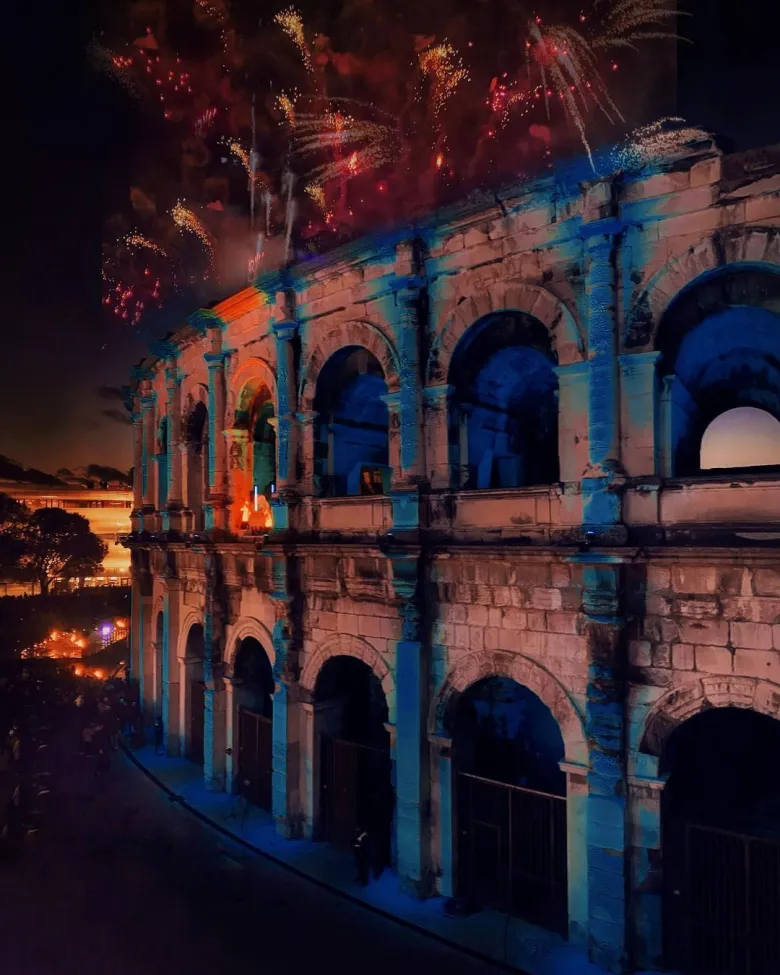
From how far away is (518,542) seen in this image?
35.3 feet

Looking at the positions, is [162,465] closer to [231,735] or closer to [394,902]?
[231,735]

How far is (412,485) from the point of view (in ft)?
39.1

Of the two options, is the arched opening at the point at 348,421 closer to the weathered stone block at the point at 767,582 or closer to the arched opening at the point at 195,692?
the arched opening at the point at 195,692

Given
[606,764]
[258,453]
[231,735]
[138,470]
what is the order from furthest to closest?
[138,470]
[258,453]
[231,735]
[606,764]

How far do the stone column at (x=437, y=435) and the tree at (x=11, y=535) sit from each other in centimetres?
4288

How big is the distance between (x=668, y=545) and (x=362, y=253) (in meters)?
7.56

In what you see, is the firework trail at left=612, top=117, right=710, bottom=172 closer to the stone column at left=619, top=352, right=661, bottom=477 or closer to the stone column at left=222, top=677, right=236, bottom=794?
the stone column at left=619, top=352, right=661, bottom=477

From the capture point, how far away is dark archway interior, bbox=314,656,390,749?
14.1m

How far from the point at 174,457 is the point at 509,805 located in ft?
42.8

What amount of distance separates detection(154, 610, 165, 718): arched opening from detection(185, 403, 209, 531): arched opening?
404 centimetres

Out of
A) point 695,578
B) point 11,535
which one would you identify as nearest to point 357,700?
point 695,578

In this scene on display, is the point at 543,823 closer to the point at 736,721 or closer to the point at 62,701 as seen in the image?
the point at 736,721

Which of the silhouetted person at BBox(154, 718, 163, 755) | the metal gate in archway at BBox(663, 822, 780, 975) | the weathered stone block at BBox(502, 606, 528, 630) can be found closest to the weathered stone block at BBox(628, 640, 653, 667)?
the weathered stone block at BBox(502, 606, 528, 630)

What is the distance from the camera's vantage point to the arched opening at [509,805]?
10.5 m
